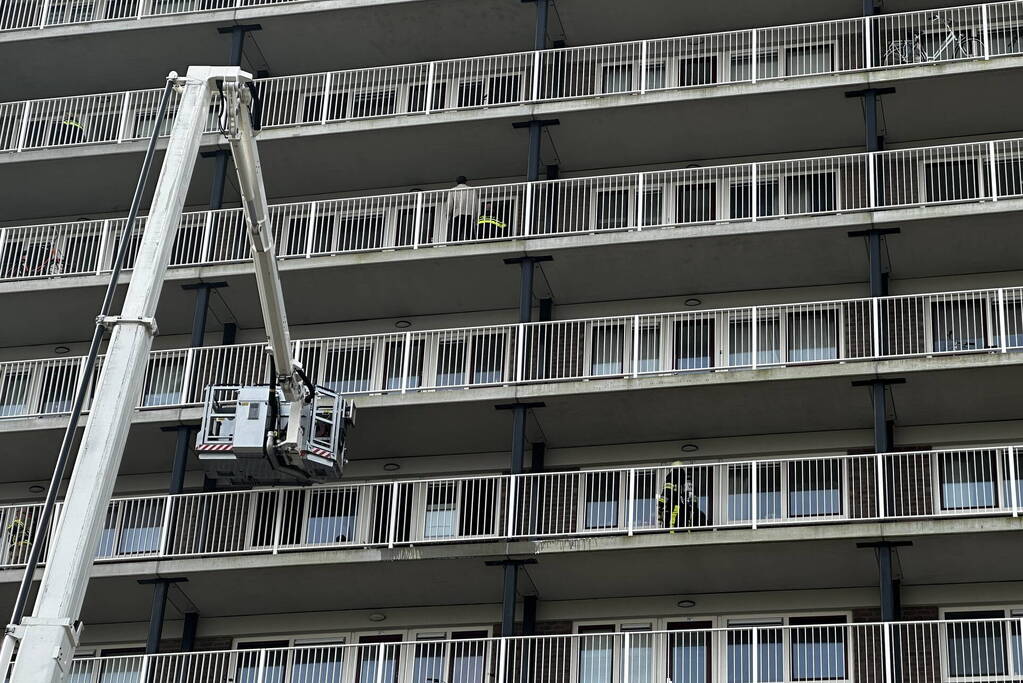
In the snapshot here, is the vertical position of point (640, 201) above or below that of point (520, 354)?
above

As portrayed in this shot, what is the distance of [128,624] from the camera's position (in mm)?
33750

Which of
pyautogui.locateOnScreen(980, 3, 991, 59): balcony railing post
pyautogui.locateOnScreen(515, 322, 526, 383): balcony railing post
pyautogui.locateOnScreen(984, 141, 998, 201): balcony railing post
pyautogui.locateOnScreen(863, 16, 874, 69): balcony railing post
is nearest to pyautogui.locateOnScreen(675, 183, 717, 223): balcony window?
pyautogui.locateOnScreen(863, 16, 874, 69): balcony railing post

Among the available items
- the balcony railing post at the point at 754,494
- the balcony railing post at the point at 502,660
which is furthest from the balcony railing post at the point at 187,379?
the balcony railing post at the point at 754,494

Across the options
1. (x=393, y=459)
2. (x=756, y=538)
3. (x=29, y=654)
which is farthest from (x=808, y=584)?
(x=29, y=654)

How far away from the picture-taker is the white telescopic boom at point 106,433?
17906 millimetres

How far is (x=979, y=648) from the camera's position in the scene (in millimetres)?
29141

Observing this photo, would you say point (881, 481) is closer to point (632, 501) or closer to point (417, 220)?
point (632, 501)

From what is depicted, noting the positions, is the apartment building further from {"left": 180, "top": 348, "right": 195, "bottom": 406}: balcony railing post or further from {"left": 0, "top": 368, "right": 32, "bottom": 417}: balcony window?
{"left": 180, "top": 348, "right": 195, "bottom": 406}: balcony railing post

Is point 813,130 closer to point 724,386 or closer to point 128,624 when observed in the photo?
point 724,386

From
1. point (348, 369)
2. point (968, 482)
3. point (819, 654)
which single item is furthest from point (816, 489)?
point (348, 369)

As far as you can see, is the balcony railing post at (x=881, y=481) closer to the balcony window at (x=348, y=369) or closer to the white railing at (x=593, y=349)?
the white railing at (x=593, y=349)

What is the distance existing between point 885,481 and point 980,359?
2.70 meters

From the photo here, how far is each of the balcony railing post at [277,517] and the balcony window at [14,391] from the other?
20.5ft

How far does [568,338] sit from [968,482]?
7560 mm
